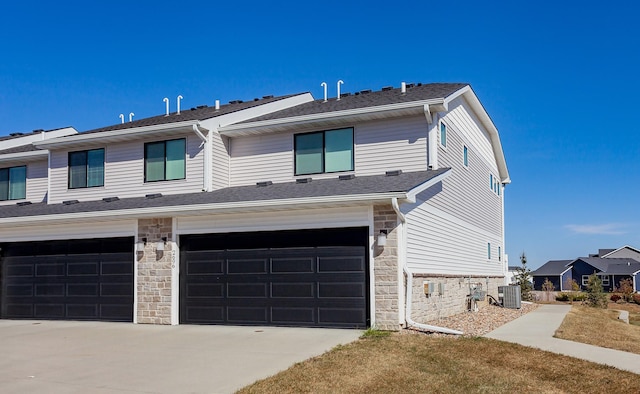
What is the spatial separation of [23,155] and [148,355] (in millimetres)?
13389

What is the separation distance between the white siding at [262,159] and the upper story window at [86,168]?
4.32 metres

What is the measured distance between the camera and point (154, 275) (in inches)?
639

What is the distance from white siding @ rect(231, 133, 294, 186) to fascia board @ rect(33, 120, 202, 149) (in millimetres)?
1846

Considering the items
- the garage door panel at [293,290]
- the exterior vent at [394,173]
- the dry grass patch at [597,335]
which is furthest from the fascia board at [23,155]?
the dry grass patch at [597,335]

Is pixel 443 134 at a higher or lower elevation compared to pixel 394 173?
higher

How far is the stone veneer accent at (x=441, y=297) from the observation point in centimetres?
1487

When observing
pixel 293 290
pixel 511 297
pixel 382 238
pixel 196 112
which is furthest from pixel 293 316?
pixel 511 297

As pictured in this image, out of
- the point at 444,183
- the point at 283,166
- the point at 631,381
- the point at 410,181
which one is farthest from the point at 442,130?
the point at 631,381

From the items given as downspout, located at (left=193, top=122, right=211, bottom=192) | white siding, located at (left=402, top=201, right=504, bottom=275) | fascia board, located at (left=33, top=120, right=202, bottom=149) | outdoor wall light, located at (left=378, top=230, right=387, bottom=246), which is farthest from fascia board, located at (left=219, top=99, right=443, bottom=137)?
outdoor wall light, located at (left=378, top=230, right=387, bottom=246)

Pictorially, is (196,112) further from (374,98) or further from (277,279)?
(277,279)

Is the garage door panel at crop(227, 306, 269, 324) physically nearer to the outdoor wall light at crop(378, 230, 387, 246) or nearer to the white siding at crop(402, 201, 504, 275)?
the outdoor wall light at crop(378, 230, 387, 246)

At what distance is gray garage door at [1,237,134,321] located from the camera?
16781 millimetres

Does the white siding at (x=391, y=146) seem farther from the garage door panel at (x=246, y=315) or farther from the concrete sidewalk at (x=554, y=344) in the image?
the concrete sidewalk at (x=554, y=344)

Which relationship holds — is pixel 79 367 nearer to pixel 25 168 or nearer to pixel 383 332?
pixel 383 332
